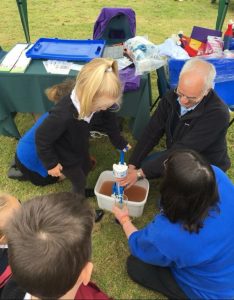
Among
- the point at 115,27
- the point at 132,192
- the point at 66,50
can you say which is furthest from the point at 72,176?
the point at 115,27

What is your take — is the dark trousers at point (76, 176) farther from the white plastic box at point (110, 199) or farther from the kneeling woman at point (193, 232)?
the kneeling woman at point (193, 232)

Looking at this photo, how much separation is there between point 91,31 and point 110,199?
178 inches

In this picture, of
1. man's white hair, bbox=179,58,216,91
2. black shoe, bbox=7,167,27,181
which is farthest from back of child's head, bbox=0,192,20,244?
man's white hair, bbox=179,58,216,91

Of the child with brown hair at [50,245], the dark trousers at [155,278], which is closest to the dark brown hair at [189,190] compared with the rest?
the child with brown hair at [50,245]

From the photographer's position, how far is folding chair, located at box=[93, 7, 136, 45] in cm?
338

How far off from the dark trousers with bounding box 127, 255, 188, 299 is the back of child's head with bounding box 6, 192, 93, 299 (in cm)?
99

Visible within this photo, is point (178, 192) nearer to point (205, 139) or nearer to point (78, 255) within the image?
point (78, 255)

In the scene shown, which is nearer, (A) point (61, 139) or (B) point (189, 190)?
(B) point (189, 190)

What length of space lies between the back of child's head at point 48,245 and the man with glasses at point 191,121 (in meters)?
1.10

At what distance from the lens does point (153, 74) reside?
443cm

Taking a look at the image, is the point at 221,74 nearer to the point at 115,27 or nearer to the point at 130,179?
the point at 130,179

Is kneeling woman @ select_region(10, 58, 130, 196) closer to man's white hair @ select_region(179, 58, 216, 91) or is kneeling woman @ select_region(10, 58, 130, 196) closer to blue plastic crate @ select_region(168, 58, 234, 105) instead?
man's white hair @ select_region(179, 58, 216, 91)

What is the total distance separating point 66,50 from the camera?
270 centimetres

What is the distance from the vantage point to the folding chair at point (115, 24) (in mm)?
3381
